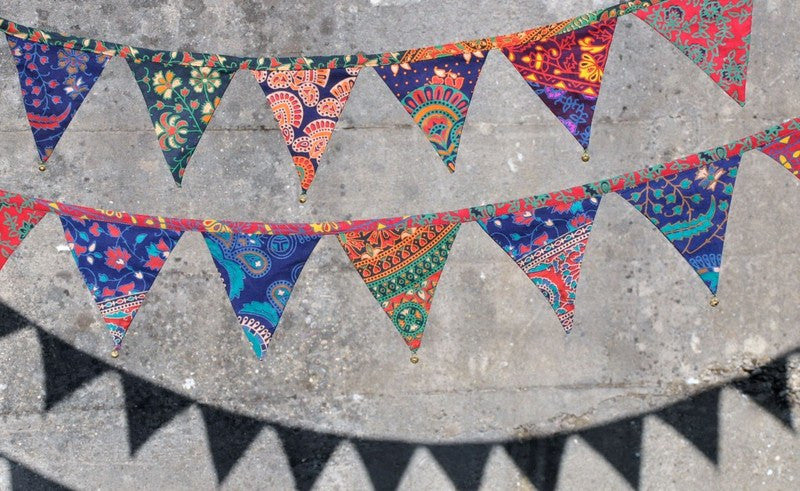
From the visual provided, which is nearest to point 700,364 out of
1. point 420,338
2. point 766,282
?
point 766,282

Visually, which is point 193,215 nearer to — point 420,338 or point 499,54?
point 420,338

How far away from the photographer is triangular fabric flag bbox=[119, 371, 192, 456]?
14.6ft

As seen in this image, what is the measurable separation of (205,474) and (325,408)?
812 millimetres

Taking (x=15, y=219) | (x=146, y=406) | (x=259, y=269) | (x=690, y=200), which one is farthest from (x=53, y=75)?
(x=690, y=200)

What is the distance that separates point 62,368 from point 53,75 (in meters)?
1.69

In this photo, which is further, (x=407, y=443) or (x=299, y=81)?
(x=407, y=443)

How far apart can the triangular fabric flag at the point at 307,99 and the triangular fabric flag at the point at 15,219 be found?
140 centimetres

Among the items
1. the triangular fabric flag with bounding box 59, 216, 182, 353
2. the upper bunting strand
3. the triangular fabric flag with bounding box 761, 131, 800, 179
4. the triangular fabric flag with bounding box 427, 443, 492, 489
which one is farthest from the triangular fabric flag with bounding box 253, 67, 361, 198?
the triangular fabric flag with bounding box 761, 131, 800, 179

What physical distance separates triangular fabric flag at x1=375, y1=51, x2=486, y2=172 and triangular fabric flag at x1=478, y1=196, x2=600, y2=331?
0.65m

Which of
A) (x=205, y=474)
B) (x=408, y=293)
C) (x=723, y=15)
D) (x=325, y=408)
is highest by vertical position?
(x=723, y=15)

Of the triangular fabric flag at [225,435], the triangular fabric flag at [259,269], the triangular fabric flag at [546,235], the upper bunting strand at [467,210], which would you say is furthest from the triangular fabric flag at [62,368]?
the triangular fabric flag at [546,235]

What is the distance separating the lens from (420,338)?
4.39 meters

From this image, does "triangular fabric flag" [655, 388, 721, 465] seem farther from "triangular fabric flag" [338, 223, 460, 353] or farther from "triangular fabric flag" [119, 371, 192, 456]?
"triangular fabric flag" [119, 371, 192, 456]

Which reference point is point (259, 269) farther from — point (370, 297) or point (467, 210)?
point (467, 210)
